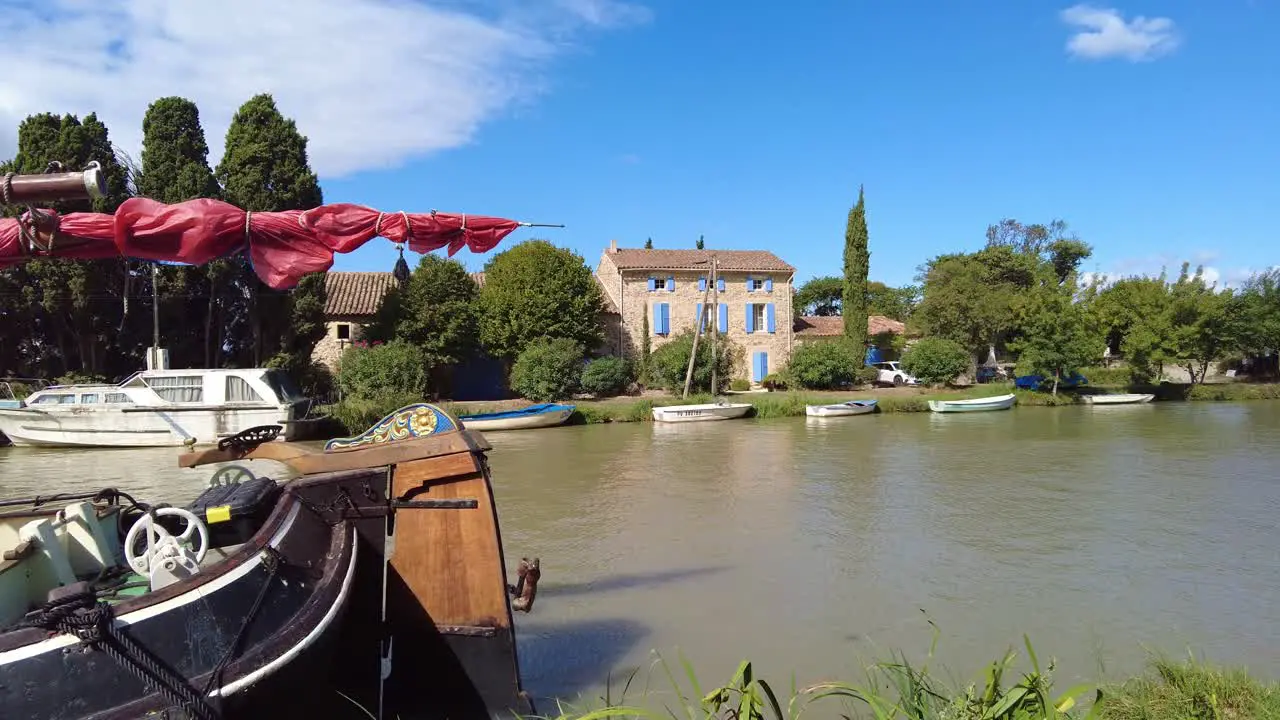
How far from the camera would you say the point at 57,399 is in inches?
761

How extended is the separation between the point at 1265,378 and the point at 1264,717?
4683 centimetres

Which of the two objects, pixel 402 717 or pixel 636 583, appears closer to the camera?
pixel 402 717

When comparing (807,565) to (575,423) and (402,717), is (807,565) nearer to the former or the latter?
(402,717)

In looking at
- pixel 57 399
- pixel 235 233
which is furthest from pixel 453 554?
pixel 57 399

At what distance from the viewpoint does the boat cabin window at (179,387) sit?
19.0 m

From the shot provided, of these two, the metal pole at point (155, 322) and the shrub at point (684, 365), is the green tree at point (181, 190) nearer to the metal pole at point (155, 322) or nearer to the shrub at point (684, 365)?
the metal pole at point (155, 322)

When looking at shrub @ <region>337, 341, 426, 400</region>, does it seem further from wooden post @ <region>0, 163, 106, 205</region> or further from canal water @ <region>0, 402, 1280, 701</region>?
wooden post @ <region>0, 163, 106, 205</region>

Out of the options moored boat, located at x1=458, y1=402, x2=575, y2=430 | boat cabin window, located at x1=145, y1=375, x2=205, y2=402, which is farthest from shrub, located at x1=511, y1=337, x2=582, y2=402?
boat cabin window, located at x1=145, y1=375, x2=205, y2=402

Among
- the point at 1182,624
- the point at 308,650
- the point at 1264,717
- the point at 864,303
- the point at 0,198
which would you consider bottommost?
the point at 1182,624

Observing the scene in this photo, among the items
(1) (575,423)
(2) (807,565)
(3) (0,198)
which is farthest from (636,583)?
(1) (575,423)

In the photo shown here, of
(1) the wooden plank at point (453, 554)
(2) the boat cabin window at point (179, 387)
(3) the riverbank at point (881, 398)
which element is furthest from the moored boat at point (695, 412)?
(1) the wooden plank at point (453, 554)

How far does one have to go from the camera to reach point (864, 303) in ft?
121

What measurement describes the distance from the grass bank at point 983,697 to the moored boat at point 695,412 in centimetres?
1982

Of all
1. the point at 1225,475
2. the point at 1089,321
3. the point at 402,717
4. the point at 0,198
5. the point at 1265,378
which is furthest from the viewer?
the point at 1265,378
